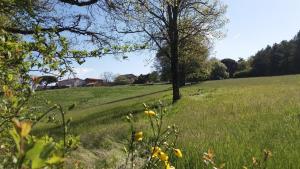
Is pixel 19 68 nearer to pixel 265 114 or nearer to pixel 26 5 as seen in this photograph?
pixel 26 5

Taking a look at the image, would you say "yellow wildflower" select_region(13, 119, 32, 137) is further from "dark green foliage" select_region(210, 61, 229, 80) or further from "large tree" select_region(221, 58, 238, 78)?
"large tree" select_region(221, 58, 238, 78)

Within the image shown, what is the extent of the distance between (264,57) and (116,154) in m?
100.0

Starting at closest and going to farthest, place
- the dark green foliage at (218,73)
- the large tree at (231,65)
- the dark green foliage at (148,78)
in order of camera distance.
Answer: the dark green foliage at (218,73), the dark green foliage at (148,78), the large tree at (231,65)

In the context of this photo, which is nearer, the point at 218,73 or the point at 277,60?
the point at 277,60

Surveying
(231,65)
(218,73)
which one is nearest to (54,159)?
(218,73)

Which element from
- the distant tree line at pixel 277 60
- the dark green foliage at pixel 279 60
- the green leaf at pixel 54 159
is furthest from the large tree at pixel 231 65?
the green leaf at pixel 54 159

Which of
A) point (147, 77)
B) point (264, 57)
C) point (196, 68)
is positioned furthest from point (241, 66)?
point (196, 68)

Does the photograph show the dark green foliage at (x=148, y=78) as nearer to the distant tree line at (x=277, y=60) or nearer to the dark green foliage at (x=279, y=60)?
the distant tree line at (x=277, y=60)

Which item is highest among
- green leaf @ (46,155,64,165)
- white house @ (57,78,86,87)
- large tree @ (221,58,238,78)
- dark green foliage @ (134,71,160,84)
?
large tree @ (221,58,238,78)

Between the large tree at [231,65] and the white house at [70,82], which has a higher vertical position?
the large tree at [231,65]


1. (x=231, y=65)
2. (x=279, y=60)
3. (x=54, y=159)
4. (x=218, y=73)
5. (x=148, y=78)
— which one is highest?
(x=279, y=60)

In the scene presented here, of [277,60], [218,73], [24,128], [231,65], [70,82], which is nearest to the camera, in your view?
[24,128]

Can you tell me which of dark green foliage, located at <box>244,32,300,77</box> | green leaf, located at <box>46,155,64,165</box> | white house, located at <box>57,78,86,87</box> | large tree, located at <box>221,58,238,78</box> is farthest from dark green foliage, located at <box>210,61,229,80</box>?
green leaf, located at <box>46,155,64,165</box>

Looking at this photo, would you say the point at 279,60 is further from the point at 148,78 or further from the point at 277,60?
the point at 148,78
